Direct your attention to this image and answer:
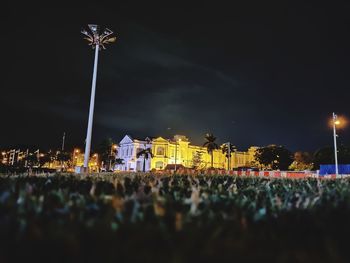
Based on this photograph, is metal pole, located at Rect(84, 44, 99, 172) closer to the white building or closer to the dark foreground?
the dark foreground

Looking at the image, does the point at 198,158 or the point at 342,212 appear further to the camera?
the point at 198,158

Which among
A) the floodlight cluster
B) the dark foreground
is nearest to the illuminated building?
the floodlight cluster

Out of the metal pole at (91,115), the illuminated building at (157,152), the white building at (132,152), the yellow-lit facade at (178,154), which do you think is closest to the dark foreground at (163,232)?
the metal pole at (91,115)

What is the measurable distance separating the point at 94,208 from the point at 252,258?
5.88 ft

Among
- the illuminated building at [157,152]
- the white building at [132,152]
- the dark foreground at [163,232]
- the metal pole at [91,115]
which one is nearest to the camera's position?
the dark foreground at [163,232]

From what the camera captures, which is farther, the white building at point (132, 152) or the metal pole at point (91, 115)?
the white building at point (132, 152)

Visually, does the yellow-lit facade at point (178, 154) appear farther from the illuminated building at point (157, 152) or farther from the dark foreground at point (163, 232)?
the dark foreground at point (163, 232)

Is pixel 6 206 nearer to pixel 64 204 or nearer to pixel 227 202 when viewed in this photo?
pixel 64 204

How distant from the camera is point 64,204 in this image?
346 cm

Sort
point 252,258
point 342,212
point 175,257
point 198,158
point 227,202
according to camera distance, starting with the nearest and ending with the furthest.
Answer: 1. point 175,257
2. point 252,258
3. point 342,212
4. point 227,202
5. point 198,158

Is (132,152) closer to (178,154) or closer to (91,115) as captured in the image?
(178,154)

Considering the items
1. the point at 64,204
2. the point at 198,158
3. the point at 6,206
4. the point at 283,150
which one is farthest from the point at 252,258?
the point at 198,158

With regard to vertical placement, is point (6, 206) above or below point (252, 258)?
above

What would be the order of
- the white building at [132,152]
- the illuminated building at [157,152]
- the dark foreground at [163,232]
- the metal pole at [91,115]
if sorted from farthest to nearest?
the white building at [132,152], the illuminated building at [157,152], the metal pole at [91,115], the dark foreground at [163,232]
